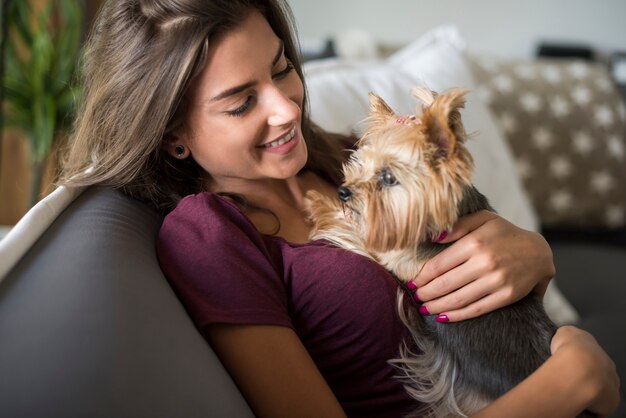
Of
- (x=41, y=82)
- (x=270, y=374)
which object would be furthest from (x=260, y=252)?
(x=41, y=82)

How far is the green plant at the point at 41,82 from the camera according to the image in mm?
2131

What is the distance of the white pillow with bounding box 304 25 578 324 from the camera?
159 cm

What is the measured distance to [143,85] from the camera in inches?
38.9

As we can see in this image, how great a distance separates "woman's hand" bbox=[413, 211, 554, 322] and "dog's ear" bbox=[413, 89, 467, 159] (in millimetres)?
158

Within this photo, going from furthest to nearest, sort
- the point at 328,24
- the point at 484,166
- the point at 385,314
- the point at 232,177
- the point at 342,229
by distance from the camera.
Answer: the point at 328,24 → the point at 484,166 → the point at 232,177 → the point at 342,229 → the point at 385,314

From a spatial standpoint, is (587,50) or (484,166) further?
(587,50)

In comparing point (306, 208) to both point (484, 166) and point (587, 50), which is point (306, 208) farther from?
point (587, 50)

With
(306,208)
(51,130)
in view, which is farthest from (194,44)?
(51,130)

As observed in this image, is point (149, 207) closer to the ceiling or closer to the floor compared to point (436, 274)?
closer to the ceiling

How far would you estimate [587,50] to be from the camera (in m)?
3.04

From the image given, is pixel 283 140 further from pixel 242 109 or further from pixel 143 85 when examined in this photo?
pixel 143 85

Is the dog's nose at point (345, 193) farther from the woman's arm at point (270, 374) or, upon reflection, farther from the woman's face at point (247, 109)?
the woman's arm at point (270, 374)

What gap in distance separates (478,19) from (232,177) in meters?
2.33

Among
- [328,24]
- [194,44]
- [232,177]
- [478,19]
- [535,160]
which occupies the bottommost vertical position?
[535,160]
